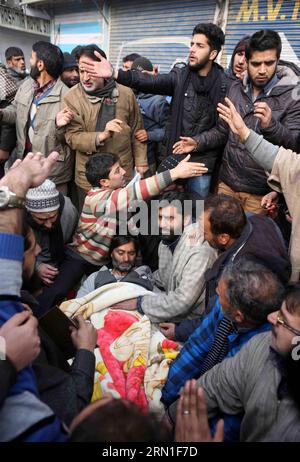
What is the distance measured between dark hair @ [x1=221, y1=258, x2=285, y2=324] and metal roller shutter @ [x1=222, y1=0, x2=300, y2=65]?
18.3ft

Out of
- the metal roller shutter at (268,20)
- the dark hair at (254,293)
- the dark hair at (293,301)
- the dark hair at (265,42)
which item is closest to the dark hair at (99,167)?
the dark hair at (265,42)

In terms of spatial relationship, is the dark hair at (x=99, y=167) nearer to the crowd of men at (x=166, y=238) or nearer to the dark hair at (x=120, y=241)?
the crowd of men at (x=166, y=238)

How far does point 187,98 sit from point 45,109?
1.47 m

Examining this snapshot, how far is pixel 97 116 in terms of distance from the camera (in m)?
3.58

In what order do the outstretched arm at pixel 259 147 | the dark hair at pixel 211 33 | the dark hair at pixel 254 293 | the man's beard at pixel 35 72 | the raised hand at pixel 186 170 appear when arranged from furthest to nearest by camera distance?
the man's beard at pixel 35 72, the dark hair at pixel 211 33, the raised hand at pixel 186 170, the outstretched arm at pixel 259 147, the dark hair at pixel 254 293

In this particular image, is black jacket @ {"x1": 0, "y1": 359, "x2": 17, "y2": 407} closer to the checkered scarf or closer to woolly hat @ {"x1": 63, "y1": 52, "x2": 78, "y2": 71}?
the checkered scarf

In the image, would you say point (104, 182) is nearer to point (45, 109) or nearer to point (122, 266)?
point (122, 266)

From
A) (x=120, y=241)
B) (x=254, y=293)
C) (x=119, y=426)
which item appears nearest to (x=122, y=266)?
(x=120, y=241)

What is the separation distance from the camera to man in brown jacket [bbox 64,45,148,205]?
3419 mm

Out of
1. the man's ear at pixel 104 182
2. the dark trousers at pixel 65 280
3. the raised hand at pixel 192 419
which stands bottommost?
the dark trousers at pixel 65 280

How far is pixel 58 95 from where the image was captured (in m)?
3.77

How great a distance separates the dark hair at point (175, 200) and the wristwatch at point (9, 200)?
1.54m

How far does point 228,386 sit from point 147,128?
11.8 feet

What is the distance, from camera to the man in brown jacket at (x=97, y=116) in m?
3.42
